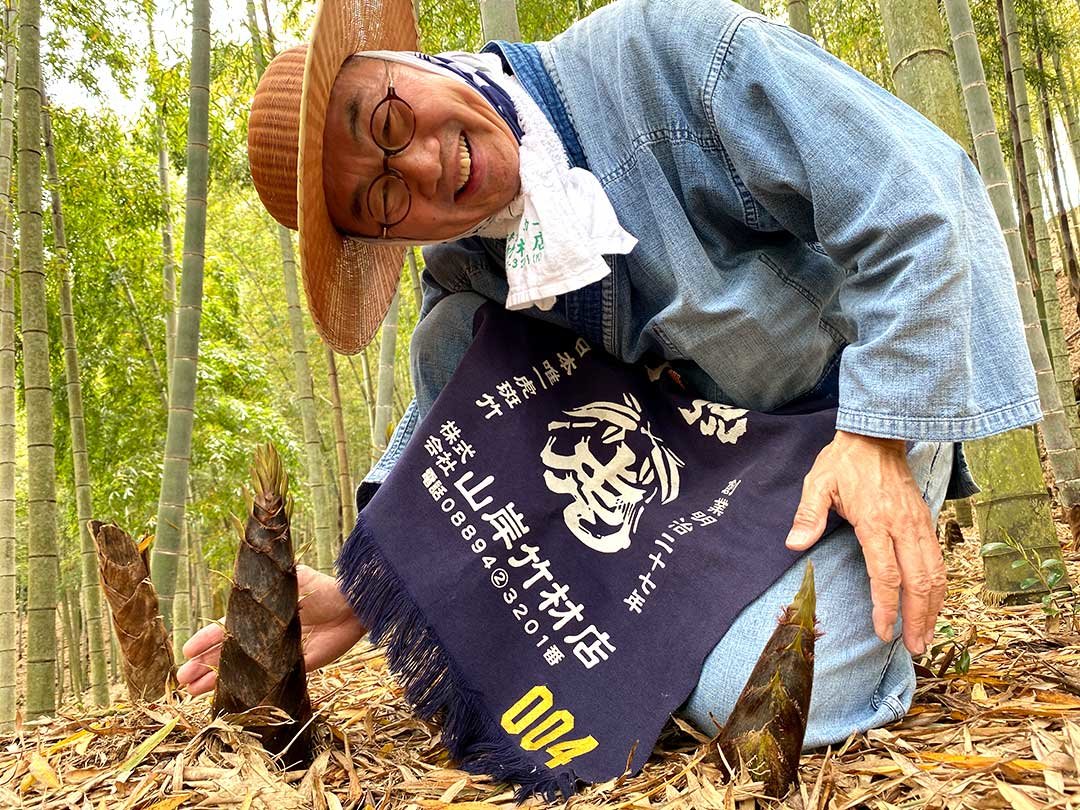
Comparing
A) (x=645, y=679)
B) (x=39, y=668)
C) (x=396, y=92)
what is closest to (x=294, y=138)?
(x=396, y=92)

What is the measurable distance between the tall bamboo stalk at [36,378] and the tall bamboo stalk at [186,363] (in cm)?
82

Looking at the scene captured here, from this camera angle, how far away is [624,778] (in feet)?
3.83

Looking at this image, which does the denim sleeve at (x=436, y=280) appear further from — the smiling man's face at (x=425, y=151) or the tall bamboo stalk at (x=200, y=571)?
the tall bamboo stalk at (x=200, y=571)

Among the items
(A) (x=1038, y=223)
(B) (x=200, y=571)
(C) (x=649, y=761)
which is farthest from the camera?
(B) (x=200, y=571)

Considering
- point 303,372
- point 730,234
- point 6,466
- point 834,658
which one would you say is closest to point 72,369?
point 6,466

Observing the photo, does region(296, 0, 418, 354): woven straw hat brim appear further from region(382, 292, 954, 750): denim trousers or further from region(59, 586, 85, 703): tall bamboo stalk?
region(59, 586, 85, 703): tall bamboo stalk

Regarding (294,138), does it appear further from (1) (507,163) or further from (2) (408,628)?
(2) (408,628)

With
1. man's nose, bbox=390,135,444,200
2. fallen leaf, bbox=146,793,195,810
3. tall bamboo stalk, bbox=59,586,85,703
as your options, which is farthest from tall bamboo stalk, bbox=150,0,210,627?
tall bamboo stalk, bbox=59,586,85,703

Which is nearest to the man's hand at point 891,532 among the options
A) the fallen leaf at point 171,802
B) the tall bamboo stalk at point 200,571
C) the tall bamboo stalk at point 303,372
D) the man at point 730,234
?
the man at point 730,234

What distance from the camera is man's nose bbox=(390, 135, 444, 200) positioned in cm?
128

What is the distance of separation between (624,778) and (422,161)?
975 millimetres

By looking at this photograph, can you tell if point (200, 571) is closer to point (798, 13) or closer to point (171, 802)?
point (798, 13)

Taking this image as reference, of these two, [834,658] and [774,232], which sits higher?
[774,232]

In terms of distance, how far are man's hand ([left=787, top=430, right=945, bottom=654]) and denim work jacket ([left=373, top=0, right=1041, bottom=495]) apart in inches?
2.0
